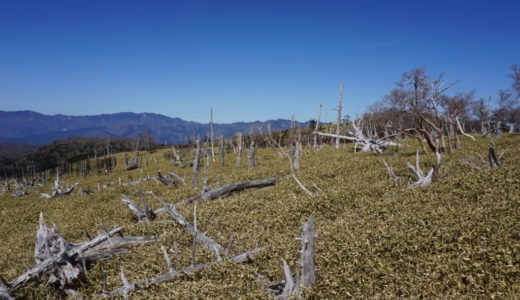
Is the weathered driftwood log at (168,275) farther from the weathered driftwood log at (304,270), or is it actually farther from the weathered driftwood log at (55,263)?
the weathered driftwood log at (304,270)

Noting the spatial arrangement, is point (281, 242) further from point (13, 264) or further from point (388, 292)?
point (13, 264)

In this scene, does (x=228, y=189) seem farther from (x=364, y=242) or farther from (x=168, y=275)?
(x=364, y=242)

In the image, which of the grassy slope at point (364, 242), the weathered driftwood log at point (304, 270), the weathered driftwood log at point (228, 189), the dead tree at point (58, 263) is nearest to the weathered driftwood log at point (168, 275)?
the grassy slope at point (364, 242)

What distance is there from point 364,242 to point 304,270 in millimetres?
2218

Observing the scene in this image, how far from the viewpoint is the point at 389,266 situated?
6.43 meters

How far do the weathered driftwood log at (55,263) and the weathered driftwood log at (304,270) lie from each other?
607 centimetres

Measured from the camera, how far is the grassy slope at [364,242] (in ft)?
19.2

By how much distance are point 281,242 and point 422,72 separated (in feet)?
210

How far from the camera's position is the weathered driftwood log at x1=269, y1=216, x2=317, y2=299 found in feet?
19.1

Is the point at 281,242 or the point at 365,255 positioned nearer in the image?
the point at 365,255

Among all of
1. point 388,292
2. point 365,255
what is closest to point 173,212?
point 365,255

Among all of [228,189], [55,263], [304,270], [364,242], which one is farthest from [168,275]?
[228,189]

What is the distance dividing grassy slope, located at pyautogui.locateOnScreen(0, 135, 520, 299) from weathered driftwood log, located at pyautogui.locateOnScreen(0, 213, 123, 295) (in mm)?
456

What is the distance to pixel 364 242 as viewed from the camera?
7578 mm
